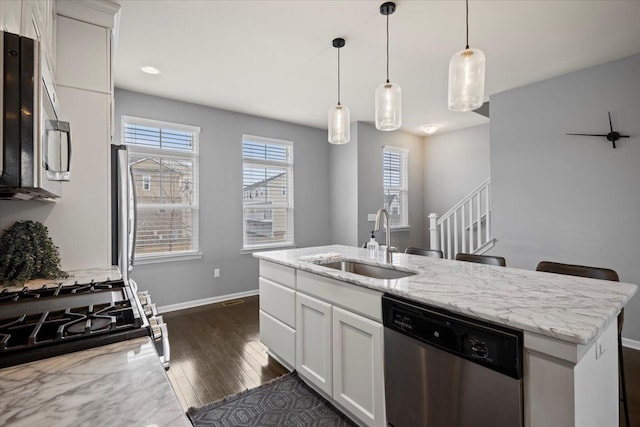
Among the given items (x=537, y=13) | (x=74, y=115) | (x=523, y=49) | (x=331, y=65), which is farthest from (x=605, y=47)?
(x=74, y=115)

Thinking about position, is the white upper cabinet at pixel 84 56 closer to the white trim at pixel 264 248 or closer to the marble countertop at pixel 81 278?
the marble countertop at pixel 81 278

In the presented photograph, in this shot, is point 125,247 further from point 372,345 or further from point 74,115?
point 372,345

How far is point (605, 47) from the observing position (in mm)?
2770

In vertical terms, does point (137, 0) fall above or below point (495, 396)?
above

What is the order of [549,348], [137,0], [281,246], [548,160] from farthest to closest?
[281,246], [548,160], [137,0], [549,348]

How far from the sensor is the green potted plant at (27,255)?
1.59 m

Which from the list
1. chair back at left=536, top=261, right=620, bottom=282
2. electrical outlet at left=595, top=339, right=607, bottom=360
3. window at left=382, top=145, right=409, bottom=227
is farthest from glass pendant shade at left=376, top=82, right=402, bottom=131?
window at left=382, top=145, right=409, bottom=227

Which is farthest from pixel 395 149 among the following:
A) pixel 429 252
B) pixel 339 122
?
pixel 339 122

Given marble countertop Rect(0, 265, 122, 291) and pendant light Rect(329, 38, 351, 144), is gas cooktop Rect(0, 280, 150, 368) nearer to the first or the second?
marble countertop Rect(0, 265, 122, 291)

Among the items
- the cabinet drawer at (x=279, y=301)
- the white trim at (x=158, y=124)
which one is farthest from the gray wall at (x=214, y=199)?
the cabinet drawer at (x=279, y=301)

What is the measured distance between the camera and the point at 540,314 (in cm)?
110

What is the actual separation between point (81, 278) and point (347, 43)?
102 inches

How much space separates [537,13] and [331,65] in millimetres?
1689

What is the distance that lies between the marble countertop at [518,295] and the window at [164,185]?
8.56 feet
